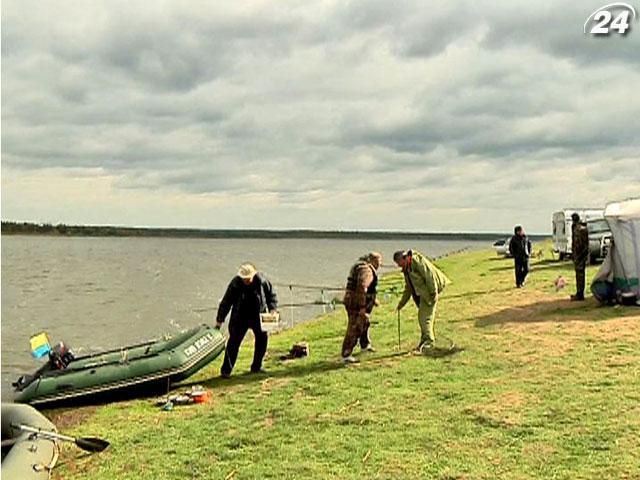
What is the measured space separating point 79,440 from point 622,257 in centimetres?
1051

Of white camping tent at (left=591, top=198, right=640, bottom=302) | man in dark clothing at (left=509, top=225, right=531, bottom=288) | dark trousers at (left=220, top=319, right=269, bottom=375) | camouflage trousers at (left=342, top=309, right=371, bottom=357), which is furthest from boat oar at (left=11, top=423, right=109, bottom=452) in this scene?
man in dark clothing at (left=509, top=225, right=531, bottom=288)

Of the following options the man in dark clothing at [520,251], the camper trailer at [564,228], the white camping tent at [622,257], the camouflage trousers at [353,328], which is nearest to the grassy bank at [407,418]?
the camouflage trousers at [353,328]

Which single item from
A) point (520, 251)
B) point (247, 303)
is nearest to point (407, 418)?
point (247, 303)

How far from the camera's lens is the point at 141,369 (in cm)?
1027

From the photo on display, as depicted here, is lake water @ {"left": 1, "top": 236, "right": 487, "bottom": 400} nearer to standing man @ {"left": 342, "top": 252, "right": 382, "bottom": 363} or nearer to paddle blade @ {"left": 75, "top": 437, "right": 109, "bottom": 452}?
standing man @ {"left": 342, "top": 252, "right": 382, "bottom": 363}

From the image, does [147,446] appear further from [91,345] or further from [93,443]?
[91,345]

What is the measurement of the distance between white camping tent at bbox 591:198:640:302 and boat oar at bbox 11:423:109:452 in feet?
33.4

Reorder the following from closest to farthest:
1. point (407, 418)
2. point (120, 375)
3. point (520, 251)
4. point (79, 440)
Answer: point (79, 440)
point (407, 418)
point (120, 375)
point (520, 251)

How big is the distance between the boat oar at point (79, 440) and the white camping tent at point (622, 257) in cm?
1017

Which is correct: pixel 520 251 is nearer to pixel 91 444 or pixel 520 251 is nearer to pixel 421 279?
pixel 421 279

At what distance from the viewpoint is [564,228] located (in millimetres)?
29594

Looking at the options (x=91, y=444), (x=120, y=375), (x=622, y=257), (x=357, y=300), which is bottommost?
(x=91, y=444)

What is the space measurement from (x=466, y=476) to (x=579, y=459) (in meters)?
0.95

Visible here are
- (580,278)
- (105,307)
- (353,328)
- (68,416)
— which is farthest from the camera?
(105,307)
